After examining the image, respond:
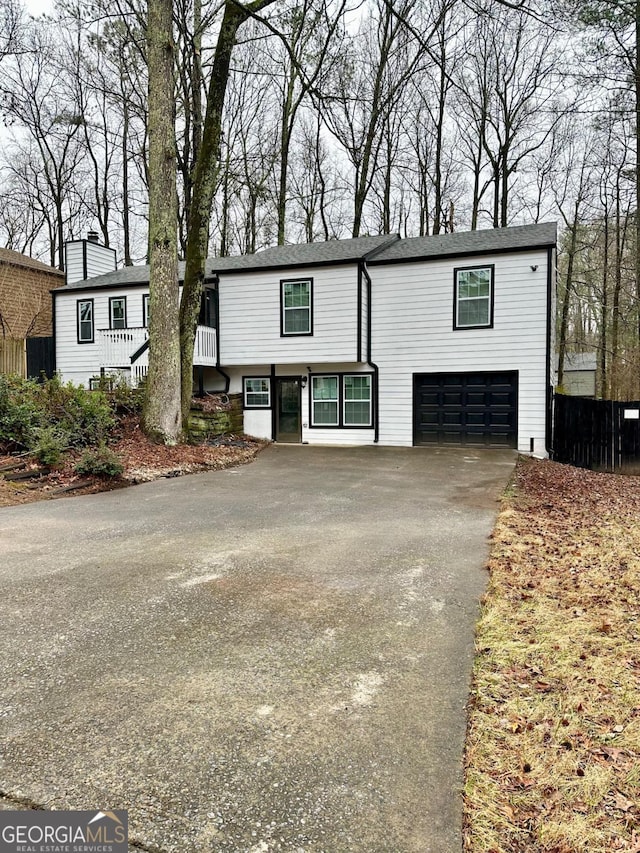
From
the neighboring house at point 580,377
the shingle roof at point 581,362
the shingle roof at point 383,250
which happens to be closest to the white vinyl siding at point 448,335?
the shingle roof at point 383,250

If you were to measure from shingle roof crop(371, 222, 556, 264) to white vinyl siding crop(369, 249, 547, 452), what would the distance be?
0.70 ft

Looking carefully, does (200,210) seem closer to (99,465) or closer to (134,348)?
(134,348)

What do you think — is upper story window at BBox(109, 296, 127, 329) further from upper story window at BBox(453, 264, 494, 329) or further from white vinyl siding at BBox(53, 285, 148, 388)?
upper story window at BBox(453, 264, 494, 329)

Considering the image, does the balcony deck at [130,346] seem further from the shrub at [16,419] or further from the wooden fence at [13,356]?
the shrub at [16,419]

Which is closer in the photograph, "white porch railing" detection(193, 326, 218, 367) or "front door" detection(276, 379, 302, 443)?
"white porch railing" detection(193, 326, 218, 367)

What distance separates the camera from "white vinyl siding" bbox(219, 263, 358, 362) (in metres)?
13.7

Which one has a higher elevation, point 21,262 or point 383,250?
point 21,262

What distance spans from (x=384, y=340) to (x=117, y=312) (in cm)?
840

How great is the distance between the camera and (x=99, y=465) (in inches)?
317

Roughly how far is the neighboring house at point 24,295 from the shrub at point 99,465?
14.9m

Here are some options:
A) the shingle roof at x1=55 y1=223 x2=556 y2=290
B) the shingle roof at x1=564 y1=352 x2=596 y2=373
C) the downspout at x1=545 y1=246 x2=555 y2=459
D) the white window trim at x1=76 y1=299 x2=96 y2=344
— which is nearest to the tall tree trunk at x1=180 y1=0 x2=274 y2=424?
the shingle roof at x1=55 y1=223 x2=556 y2=290

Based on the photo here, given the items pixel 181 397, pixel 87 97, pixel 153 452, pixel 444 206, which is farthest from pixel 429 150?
pixel 153 452

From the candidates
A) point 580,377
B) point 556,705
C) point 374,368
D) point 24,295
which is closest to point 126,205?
point 24,295

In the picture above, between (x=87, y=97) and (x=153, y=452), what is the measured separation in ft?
62.6
